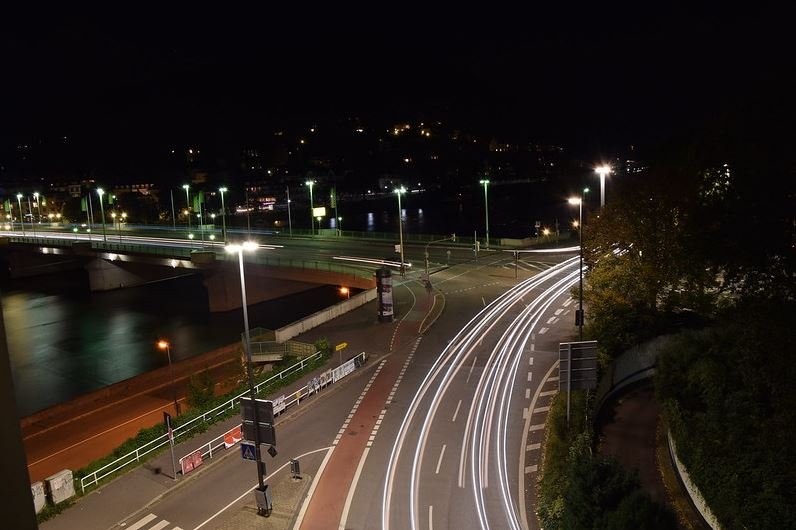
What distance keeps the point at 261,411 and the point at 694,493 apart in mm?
12579

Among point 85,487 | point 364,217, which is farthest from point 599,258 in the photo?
point 364,217

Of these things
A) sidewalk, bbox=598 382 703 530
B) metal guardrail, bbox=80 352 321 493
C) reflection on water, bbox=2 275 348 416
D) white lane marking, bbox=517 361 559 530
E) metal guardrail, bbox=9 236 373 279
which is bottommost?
reflection on water, bbox=2 275 348 416

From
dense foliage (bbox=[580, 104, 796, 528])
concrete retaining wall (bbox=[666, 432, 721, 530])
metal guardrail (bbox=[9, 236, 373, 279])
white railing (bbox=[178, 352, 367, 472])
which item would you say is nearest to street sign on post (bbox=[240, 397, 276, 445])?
white railing (bbox=[178, 352, 367, 472])

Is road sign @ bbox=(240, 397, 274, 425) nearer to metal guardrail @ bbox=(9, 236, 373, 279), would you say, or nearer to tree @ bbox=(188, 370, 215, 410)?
tree @ bbox=(188, 370, 215, 410)

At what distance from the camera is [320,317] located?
35312 millimetres

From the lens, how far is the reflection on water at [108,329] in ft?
139

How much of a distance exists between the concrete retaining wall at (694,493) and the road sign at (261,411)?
1210cm

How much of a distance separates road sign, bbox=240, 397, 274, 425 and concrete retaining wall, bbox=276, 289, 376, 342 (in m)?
16.7

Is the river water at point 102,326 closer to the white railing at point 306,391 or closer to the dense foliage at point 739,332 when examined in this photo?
the white railing at point 306,391

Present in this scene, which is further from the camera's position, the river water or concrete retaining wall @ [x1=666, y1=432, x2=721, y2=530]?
the river water

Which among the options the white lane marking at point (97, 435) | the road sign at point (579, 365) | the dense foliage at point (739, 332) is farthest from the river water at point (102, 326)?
the dense foliage at point (739, 332)

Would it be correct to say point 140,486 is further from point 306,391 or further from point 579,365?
point 579,365

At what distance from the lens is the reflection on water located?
42281 millimetres

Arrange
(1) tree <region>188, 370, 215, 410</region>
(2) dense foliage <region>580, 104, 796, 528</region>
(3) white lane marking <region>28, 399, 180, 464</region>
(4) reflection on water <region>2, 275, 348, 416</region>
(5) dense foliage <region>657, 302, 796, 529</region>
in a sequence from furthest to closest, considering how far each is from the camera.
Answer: (4) reflection on water <region>2, 275, 348, 416</region> → (3) white lane marking <region>28, 399, 180, 464</region> → (1) tree <region>188, 370, 215, 410</region> → (2) dense foliage <region>580, 104, 796, 528</region> → (5) dense foliage <region>657, 302, 796, 529</region>
